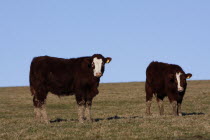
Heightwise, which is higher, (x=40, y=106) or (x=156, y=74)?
(x=156, y=74)

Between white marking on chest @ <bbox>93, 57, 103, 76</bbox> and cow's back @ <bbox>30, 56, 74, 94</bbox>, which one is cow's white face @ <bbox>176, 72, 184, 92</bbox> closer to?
white marking on chest @ <bbox>93, 57, 103, 76</bbox>

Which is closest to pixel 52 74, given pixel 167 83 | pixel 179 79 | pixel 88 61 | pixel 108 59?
pixel 88 61

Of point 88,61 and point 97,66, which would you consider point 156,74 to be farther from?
point 97,66

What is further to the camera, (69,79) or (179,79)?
(179,79)

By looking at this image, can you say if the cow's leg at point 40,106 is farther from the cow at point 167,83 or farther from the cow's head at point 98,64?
the cow at point 167,83

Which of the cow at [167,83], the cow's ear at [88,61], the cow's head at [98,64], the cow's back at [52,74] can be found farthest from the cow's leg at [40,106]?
the cow at [167,83]

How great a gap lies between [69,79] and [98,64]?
1491mm

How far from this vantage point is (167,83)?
74.9 feet

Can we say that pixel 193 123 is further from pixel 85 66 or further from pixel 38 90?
pixel 38 90

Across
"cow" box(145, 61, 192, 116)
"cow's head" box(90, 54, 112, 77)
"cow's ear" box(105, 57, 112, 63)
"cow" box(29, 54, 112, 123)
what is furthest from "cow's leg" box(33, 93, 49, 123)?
"cow" box(145, 61, 192, 116)

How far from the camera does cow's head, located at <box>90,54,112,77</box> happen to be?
18339 mm

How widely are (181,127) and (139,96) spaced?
3014 centimetres

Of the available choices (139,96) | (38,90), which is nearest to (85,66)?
(38,90)

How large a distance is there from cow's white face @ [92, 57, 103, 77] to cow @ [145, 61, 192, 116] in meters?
5.42
